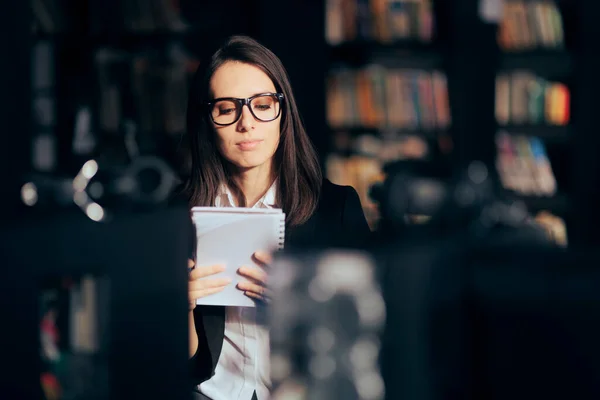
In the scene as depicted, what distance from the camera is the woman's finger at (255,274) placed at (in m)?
1.08

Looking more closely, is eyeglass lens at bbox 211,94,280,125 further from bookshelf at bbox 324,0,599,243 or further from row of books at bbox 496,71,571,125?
row of books at bbox 496,71,571,125

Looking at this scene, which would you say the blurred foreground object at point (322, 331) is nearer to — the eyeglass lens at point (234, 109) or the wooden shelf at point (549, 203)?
the eyeglass lens at point (234, 109)

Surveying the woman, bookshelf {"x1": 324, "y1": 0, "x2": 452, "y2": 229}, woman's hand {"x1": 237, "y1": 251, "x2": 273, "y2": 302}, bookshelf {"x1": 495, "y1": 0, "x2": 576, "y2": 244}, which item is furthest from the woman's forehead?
bookshelf {"x1": 495, "y1": 0, "x2": 576, "y2": 244}

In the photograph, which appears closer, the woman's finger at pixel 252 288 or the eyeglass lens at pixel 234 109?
the woman's finger at pixel 252 288

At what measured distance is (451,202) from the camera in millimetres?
1467

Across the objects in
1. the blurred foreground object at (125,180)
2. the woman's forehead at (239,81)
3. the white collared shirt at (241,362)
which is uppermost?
the woman's forehead at (239,81)

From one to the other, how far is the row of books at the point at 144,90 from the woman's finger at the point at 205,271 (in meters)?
2.08

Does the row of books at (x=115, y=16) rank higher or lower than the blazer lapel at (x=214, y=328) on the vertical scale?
higher

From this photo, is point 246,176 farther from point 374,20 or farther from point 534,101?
point 534,101

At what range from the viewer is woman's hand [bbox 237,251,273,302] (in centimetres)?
108

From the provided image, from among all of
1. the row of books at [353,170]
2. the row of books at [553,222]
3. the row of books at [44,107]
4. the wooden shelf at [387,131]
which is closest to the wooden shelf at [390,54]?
the wooden shelf at [387,131]

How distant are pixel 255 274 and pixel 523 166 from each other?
2.99 metres

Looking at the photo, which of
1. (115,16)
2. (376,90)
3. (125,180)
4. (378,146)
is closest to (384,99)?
(376,90)

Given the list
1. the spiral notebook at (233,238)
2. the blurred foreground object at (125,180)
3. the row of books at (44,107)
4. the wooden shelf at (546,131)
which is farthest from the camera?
the wooden shelf at (546,131)
